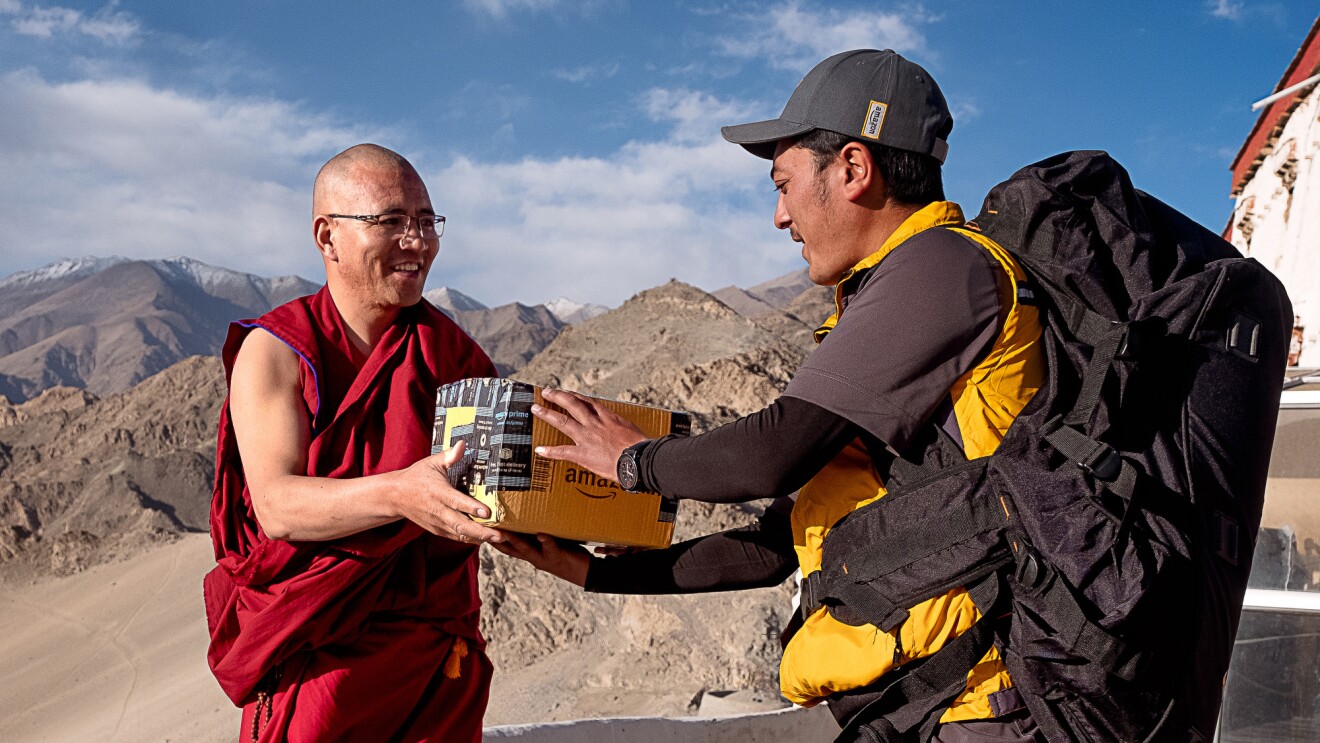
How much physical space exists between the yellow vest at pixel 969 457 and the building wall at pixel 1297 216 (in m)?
7.57

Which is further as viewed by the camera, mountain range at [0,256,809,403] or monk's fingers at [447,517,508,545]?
mountain range at [0,256,809,403]

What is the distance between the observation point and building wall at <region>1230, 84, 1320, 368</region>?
30.7ft

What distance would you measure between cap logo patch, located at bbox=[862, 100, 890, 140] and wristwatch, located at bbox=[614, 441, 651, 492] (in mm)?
709

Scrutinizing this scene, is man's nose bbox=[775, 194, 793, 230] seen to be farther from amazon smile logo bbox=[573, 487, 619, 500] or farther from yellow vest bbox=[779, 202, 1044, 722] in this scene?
amazon smile logo bbox=[573, 487, 619, 500]

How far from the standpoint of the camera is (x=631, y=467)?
1.97 m

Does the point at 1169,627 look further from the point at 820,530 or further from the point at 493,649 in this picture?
the point at 493,649

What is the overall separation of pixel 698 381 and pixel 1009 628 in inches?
477

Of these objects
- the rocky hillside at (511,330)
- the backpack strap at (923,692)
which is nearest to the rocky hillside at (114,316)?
the rocky hillside at (511,330)

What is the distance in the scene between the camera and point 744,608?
9164 mm

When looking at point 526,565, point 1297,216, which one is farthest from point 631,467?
point 1297,216

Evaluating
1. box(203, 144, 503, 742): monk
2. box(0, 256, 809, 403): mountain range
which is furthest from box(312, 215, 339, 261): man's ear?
box(0, 256, 809, 403): mountain range

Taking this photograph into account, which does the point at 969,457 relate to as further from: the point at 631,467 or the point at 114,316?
the point at 114,316

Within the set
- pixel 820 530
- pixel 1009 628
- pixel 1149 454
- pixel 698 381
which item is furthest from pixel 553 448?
pixel 698 381

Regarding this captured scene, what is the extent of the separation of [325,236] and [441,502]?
81cm
